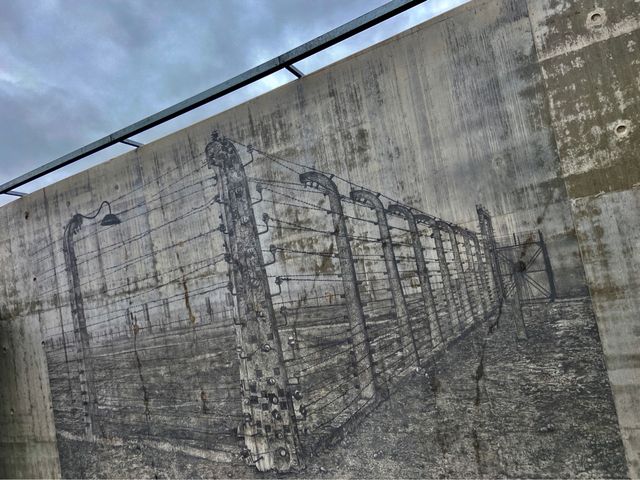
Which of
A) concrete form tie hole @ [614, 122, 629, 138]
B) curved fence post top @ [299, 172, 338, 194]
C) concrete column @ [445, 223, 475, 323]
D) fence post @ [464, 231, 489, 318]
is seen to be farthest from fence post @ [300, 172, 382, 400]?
concrete form tie hole @ [614, 122, 629, 138]

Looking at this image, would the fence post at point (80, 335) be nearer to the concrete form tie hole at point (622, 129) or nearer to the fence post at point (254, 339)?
the fence post at point (254, 339)

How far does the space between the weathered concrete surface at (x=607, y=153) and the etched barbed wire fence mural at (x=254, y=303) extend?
1.36ft

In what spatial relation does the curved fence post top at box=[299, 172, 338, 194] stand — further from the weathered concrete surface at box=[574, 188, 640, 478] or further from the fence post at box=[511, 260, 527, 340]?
the weathered concrete surface at box=[574, 188, 640, 478]

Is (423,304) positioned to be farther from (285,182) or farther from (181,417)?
(181,417)

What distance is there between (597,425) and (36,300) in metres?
5.45

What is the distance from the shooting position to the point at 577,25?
295 cm

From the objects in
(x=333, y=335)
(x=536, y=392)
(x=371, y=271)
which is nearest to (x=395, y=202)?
(x=371, y=271)

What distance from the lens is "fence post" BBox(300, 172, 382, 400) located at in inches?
141

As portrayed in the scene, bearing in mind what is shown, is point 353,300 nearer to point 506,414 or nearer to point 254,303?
point 254,303

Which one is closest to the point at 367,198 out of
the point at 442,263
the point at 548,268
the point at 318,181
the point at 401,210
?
the point at 401,210

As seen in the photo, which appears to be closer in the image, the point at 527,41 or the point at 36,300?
the point at 527,41

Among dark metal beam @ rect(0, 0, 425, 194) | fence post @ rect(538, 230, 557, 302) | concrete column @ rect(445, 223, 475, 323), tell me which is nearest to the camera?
fence post @ rect(538, 230, 557, 302)

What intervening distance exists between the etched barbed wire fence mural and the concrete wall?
0.05 meters

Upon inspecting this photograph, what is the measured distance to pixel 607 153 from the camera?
285 centimetres
